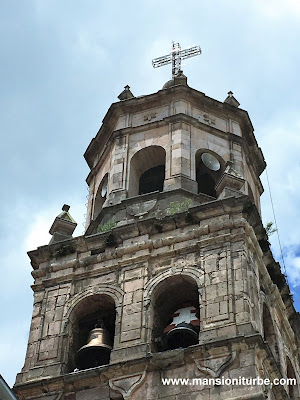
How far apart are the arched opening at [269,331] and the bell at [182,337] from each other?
239 centimetres

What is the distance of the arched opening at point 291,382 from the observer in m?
22.0

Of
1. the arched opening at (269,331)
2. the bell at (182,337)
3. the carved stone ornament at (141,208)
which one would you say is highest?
the carved stone ornament at (141,208)

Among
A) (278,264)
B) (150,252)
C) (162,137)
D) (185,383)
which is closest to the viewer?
(185,383)

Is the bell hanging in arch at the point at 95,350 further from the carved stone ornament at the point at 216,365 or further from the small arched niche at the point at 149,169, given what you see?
the small arched niche at the point at 149,169

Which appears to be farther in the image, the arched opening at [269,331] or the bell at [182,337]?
the arched opening at [269,331]

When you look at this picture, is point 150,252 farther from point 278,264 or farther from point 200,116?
point 200,116

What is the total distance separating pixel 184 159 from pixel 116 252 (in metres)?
3.76

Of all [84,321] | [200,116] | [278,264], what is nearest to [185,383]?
[84,321]

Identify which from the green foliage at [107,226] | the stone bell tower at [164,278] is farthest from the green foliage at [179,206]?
the green foliage at [107,226]

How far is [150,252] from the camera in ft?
71.5

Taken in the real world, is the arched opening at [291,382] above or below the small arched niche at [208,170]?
below

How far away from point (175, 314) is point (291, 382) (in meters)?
3.40

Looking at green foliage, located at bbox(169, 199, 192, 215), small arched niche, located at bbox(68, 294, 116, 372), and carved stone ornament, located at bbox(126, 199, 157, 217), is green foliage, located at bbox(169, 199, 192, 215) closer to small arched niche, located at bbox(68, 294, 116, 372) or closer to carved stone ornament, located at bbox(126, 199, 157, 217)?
carved stone ornament, located at bbox(126, 199, 157, 217)

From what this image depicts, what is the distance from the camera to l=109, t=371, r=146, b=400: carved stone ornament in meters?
18.8
